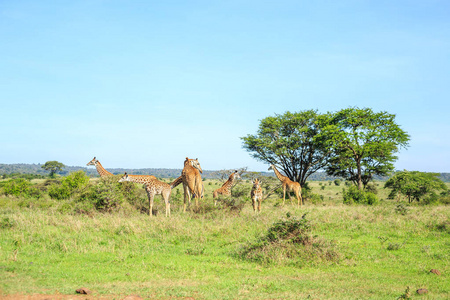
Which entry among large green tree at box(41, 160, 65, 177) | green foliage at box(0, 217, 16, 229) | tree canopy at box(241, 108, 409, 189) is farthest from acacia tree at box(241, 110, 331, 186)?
large green tree at box(41, 160, 65, 177)

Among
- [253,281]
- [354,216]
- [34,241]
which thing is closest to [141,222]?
[34,241]

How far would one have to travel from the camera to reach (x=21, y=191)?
24781mm

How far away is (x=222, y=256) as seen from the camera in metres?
10.1

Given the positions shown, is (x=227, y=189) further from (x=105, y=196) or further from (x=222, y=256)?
(x=222, y=256)

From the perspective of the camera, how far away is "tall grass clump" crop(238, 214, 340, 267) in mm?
9609

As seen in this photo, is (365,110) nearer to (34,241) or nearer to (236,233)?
(236,233)

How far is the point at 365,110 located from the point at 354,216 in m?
18.4

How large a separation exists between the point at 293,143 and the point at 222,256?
25.3 metres

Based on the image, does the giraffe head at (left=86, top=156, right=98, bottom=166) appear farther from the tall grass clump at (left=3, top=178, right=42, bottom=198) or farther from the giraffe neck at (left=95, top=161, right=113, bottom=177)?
the tall grass clump at (left=3, top=178, right=42, bottom=198)

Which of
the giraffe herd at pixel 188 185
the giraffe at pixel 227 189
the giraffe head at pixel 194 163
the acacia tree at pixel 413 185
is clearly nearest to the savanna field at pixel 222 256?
the giraffe herd at pixel 188 185

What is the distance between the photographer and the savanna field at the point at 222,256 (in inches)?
291

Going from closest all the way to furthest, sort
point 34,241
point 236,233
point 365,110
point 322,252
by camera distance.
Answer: point 322,252, point 34,241, point 236,233, point 365,110

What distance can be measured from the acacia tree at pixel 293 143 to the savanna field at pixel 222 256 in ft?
60.2

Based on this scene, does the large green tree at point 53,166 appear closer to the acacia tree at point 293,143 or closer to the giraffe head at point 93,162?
the acacia tree at point 293,143
